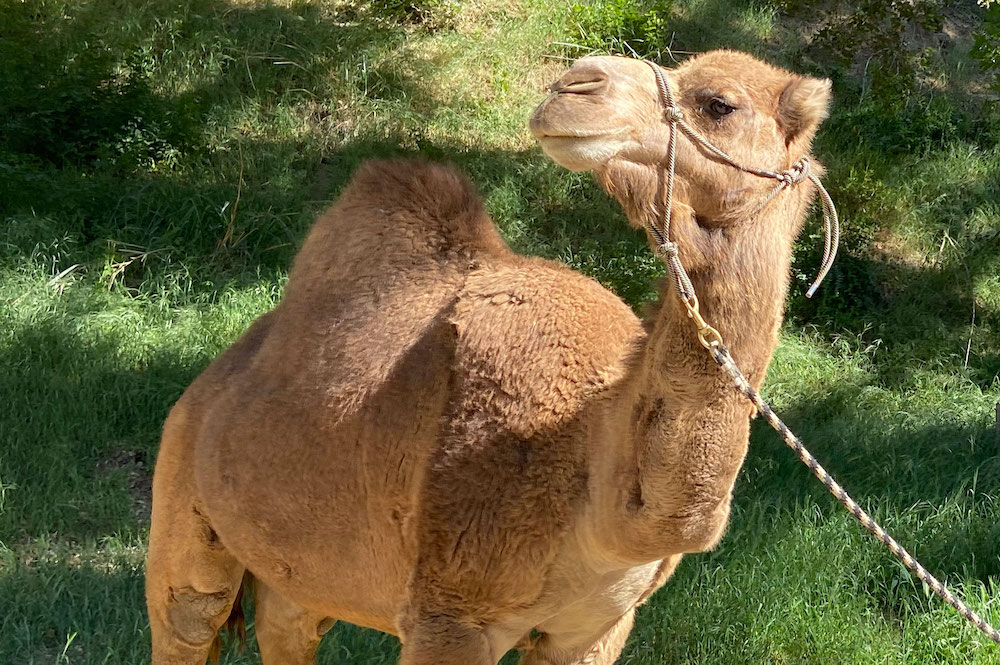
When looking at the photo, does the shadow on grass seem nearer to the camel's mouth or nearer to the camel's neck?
the camel's neck

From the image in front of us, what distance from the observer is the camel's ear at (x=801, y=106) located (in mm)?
2637

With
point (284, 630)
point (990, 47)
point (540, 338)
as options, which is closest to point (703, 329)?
point (540, 338)

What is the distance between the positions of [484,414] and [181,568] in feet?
5.33

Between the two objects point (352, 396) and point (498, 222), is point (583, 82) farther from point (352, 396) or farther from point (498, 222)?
point (498, 222)

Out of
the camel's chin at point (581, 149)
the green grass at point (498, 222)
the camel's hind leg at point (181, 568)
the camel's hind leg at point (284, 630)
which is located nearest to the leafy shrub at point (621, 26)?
the green grass at point (498, 222)

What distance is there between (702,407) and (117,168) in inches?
283

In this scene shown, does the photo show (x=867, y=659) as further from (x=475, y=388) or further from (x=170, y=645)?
(x=170, y=645)

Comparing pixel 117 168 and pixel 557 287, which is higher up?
pixel 557 287

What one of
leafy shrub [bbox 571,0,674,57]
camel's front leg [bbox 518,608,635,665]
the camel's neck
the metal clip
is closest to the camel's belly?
camel's front leg [bbox 518,608,635,665]

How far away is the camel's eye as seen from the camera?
8.59 feet

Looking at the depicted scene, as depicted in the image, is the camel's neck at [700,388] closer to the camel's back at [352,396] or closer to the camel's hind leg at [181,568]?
the camel's back at [352,396]

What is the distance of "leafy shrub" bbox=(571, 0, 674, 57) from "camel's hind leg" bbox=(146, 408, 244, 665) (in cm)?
666

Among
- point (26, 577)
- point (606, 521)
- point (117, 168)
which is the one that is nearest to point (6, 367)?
point (26, 577)

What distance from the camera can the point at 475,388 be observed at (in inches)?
133
